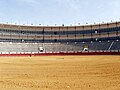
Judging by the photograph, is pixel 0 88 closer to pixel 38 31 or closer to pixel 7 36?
pixel 7 36

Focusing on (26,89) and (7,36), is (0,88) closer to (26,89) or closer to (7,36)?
(26,89)

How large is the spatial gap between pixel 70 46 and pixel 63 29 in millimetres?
9593

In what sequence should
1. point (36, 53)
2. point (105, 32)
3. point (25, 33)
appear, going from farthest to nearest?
point (25, 33) → point (105, 32) → point (36, 53)

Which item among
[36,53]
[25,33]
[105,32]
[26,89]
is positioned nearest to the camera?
[26,89]

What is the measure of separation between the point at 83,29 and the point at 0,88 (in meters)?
67.1

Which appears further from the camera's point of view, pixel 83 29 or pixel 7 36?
pixel 83 29

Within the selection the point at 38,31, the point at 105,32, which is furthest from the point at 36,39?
the point at 105,32

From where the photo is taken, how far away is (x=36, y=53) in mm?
65562

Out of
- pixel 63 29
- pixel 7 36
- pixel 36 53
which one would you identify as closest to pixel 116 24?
pixel 63 29

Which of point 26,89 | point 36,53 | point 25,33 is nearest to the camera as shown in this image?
point 26,89

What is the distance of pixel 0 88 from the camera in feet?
32.1

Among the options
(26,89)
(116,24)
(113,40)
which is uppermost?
Answer: (116,24)

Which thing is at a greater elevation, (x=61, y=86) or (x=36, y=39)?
(x=36, y=39)

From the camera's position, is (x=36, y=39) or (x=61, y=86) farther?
(x=36, y=39)
